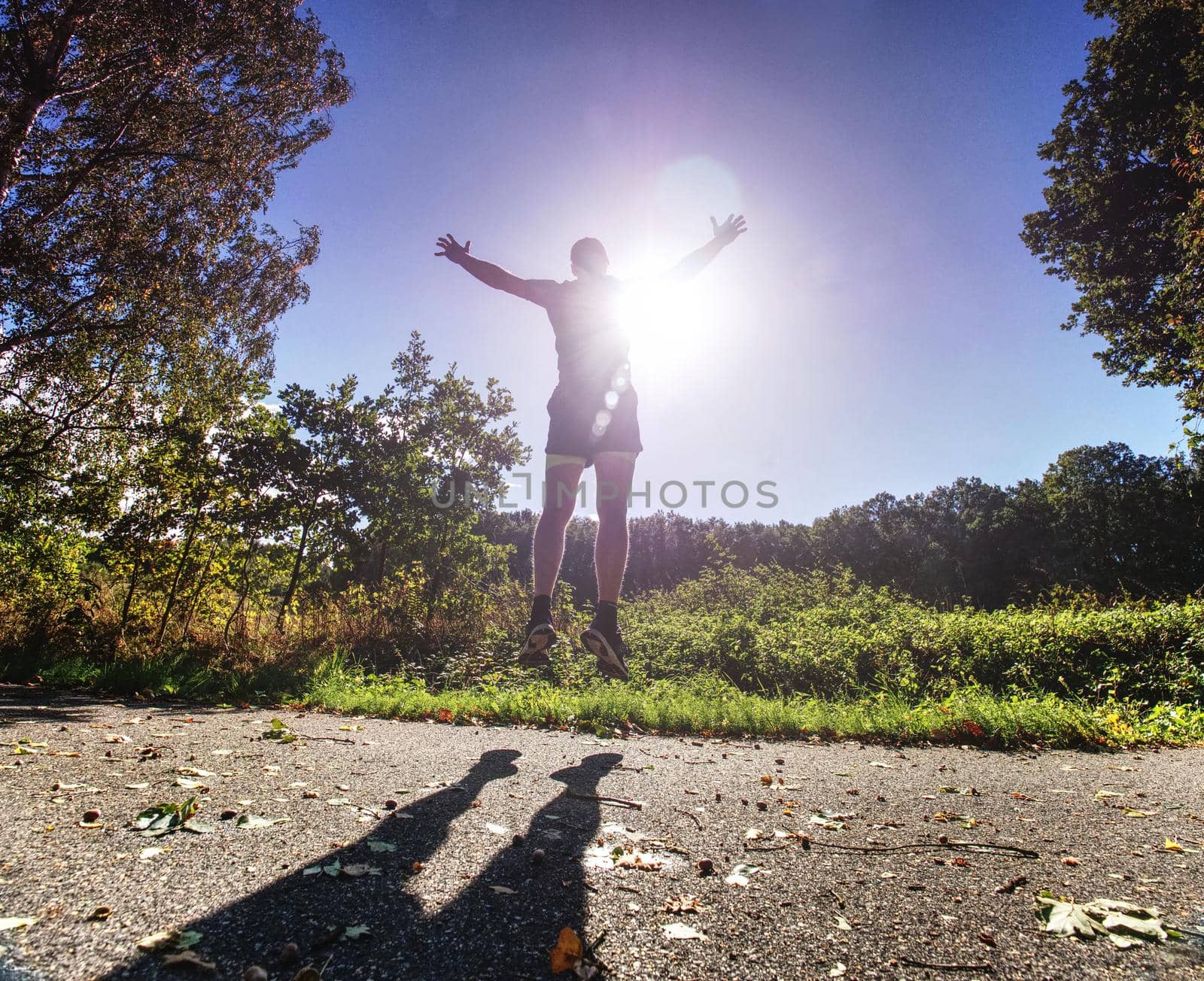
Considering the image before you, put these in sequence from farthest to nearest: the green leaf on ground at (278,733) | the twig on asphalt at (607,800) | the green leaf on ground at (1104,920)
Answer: the green leaf on ground at (278,733) < the twig on asphalt at (607,800) < the green leaf on ground at (1104,920)

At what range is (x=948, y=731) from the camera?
13.2ft

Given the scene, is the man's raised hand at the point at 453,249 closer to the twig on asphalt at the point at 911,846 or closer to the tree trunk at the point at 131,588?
the twig on asphalt at the point at 911,846

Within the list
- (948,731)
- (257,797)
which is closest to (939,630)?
(948,731)

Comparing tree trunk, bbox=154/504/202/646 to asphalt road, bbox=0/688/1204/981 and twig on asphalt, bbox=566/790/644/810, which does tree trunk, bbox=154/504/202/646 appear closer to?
asphalt road, bbox=0/688/1204/981

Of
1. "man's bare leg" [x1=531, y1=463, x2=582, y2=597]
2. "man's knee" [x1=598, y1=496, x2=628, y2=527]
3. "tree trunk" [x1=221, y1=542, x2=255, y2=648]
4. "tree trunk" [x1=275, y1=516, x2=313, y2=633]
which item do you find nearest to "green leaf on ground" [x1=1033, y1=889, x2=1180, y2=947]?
"man's knee" [x1=598, y1=496, x2=628, y2=527]

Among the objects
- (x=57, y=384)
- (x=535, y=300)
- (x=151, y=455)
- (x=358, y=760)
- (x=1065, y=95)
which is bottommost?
(x=358, y=760)

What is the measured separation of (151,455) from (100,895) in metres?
7.05

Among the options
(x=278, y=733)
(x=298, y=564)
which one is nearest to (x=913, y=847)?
(x=278, y=733)

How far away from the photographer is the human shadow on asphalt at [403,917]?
0.96 m

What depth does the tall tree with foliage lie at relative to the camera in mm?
12226

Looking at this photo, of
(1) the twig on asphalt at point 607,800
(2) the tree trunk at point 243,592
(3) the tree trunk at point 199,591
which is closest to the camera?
(1) the twig on asphalt at point 607,800

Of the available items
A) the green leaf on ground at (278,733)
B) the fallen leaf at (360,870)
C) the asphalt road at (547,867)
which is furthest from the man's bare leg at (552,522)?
the fallen leaf at (360,870)

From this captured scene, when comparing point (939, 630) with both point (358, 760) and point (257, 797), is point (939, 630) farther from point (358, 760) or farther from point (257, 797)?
point (257, 797)

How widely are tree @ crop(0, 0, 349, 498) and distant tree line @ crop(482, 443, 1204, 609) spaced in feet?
58.0
